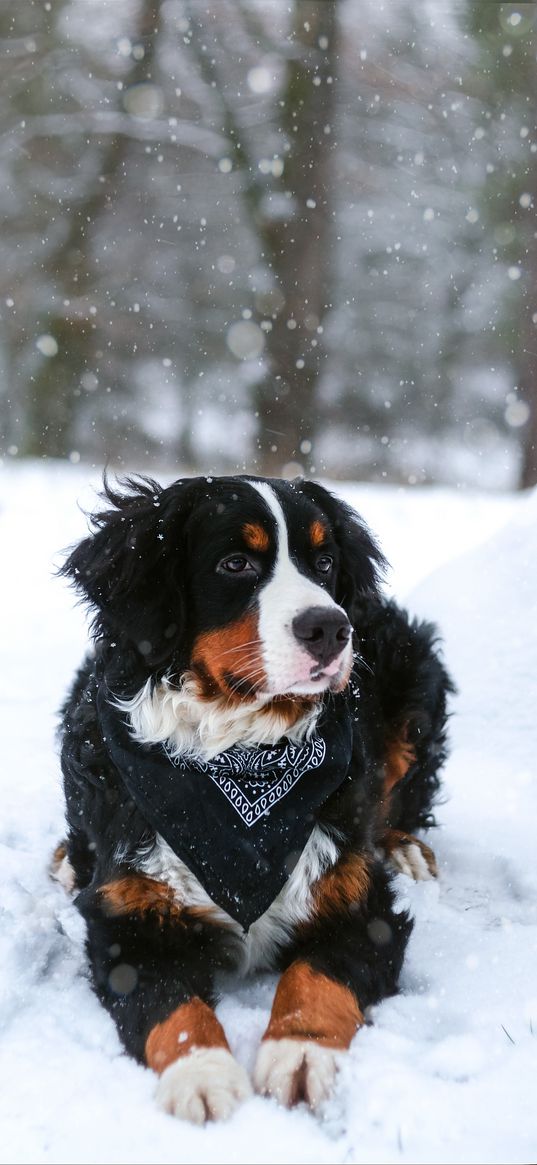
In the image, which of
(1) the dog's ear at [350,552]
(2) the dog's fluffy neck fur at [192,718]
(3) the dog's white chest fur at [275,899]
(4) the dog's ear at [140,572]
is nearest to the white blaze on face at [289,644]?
(2) the dog's fluffy neck fur at [192,718]

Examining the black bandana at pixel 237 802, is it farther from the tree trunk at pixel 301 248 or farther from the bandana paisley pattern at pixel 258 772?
the tree trunk at pixel 301 248

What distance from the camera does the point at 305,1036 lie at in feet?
7.45

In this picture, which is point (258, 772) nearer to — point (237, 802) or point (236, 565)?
point (237, 802)

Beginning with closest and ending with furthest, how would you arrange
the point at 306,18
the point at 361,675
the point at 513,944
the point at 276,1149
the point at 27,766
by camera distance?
the point at 276,1149 < the point at 513,944 < the point at 361,675 < the point at 27,766 < the point at 306,18

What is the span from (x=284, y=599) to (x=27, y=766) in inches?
101

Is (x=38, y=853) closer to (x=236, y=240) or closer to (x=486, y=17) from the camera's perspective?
(x=236, y=240)

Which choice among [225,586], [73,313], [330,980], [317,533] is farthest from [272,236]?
[330,980]

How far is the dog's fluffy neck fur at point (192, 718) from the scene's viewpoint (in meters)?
2.90

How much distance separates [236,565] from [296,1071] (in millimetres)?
1410

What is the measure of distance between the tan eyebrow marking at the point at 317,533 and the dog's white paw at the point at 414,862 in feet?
4.62

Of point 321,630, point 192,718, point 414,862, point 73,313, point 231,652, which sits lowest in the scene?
point 414,862

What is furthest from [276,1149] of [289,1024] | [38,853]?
[38,853]

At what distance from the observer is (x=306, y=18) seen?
9875mm

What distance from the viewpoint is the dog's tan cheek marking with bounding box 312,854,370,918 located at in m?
2.77
